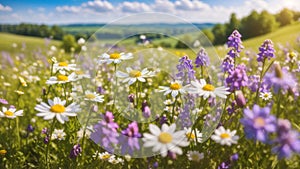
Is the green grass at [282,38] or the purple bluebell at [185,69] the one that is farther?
the green grass at [282,38]

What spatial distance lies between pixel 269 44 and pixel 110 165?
1.50m

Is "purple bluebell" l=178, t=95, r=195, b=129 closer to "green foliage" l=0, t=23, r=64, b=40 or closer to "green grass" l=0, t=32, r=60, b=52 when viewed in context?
"green grass" l=0, t=32, r=60, b=52

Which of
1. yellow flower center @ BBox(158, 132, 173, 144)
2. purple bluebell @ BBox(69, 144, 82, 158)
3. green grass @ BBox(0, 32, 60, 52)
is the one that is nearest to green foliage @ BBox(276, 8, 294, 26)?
green grass @ BBox(0, 32, 60, 52)

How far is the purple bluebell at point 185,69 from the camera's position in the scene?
2.82 meters

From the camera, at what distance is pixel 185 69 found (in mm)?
2871

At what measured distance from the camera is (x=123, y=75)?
275cm

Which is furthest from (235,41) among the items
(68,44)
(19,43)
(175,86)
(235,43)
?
(19,43)

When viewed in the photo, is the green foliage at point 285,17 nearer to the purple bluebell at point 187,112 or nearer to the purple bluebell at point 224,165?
the purple bluebell at point 187,112

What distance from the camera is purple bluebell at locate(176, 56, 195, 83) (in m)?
2.82

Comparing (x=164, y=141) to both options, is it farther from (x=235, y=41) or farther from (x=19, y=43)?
(x=19, y=43)

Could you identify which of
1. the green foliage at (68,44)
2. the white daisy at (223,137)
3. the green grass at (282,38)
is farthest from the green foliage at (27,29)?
the white daisy at (223,137)

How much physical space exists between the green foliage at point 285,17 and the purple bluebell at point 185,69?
43.1m

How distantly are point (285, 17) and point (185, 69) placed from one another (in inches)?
1790

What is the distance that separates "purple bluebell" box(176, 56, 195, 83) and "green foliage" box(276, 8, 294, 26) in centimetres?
4309
